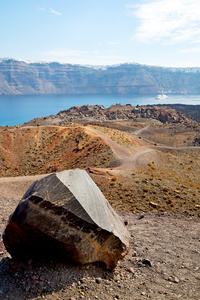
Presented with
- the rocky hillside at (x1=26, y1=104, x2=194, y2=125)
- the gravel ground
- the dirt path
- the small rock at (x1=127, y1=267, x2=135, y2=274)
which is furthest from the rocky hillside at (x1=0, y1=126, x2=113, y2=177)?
the rocky hillside at (x1=26, y1=104, x2=194, y2=125)

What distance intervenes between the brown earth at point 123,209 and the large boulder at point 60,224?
68 centimetres

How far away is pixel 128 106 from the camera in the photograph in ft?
547

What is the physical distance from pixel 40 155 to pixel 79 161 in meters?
11.1

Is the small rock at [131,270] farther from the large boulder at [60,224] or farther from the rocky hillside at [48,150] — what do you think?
the rocky hillside at [48,150]

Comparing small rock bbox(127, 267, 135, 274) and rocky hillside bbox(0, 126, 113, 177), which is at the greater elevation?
small rock bbox(127, 267, 135, 274)

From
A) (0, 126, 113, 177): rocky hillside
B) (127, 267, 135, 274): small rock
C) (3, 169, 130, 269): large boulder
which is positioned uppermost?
(3, 169, 130, 269): large boulder

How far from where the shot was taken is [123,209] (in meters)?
23.5

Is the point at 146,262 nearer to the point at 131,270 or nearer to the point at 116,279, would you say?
the point at 131,270

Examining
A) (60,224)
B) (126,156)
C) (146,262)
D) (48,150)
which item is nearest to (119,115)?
(48,150)

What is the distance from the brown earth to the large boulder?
0.68m

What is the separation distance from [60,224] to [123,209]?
52.0ft

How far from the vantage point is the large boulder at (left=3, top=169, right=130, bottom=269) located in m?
8.44

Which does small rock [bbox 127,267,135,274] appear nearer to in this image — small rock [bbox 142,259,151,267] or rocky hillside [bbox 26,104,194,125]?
small rock [bbox 142,259,151,267]

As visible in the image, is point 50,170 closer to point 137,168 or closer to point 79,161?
point 79,161
